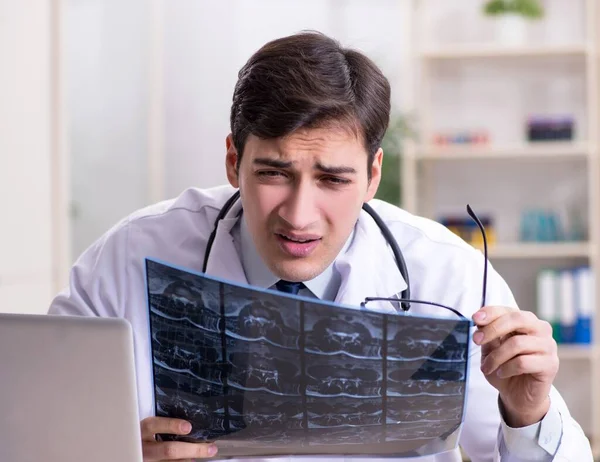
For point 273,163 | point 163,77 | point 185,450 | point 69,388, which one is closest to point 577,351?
point 163,77

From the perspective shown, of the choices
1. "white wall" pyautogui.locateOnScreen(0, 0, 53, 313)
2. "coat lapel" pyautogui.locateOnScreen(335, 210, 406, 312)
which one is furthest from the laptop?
"white wall" pyautogui.locateOnScreen(0, 0, 53, 313)

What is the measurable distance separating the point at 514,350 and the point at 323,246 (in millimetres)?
330

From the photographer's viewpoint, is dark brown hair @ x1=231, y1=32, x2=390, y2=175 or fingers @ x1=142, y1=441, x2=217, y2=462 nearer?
fingers @ x1=142, y1=441, x2=217, y2=462

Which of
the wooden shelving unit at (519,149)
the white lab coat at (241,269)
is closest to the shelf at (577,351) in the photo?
the wooden shelving unit at (519,149)

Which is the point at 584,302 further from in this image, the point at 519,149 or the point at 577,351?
the point at 519,149

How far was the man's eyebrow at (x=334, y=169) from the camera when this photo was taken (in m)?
1.22

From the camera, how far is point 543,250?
3889mm

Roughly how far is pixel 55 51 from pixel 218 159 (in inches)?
42.7

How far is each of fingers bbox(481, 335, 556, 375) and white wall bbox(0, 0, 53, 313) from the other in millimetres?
2481

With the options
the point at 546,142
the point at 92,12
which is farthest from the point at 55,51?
the point at 546,142

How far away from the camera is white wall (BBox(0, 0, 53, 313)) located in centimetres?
323

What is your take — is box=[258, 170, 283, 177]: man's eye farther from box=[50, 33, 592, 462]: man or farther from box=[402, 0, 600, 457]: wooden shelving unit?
box=[402, 0, 600, 457]: wooden shelving unit

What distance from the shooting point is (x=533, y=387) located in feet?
3.68

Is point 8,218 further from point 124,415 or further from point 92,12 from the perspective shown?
point 124,415
